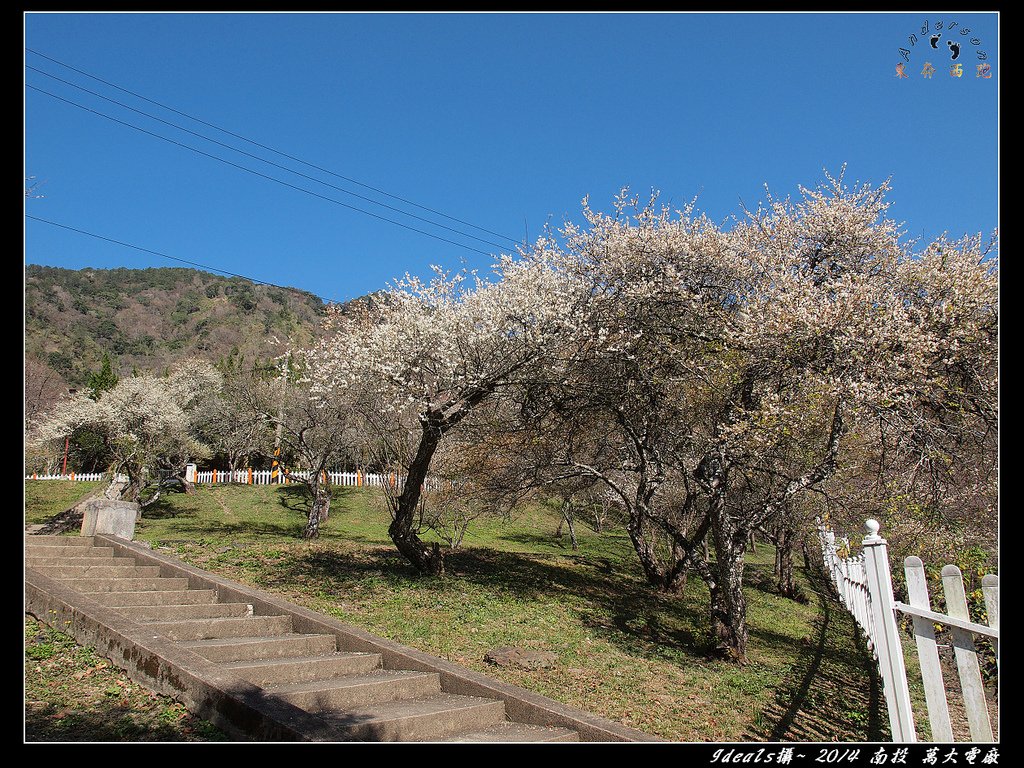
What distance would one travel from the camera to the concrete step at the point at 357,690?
5.84 m

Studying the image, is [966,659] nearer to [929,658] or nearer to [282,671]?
[929,658]

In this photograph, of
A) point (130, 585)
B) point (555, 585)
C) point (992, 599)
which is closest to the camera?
point (992, 599)

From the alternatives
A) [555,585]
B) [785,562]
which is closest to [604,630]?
[555,585]

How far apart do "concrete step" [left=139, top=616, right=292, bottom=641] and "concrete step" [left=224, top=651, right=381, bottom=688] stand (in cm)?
105

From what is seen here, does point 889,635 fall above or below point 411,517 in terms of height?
above

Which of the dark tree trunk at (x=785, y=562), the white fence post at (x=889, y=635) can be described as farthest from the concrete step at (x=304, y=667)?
the dark tree trunk at (x=785, y=562)

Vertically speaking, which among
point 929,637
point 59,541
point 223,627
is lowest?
point 223,627

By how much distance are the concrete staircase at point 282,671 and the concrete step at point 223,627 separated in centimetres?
1

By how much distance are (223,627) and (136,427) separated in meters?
20.8

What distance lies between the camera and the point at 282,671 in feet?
21.3

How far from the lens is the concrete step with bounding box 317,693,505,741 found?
17.4ft

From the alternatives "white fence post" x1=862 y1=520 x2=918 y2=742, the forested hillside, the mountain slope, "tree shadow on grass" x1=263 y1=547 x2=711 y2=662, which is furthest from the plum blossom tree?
the mountain slope

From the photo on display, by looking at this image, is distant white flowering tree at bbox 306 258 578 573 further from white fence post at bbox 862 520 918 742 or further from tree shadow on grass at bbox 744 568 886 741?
white fence post at bbox 862 520 918 742

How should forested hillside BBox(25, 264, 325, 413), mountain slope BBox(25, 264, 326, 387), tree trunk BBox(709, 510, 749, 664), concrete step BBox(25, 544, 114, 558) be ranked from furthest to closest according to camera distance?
mountain slope BBox(25, 264, 326, 387) < forested hillside BBox(25, 264, 325, 413) < concrete step BBox(25, 544, 114, 558) < tree trunk BBox(709, 510, 749, 664)
